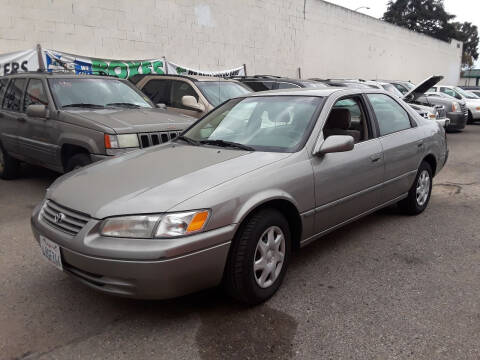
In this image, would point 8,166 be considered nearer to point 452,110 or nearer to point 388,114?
point 388,114

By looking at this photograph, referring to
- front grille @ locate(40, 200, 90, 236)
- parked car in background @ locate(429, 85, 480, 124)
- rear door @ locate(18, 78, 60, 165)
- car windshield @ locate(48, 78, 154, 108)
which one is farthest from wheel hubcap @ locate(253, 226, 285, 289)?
parked car in background @ locate(429, 85, 480, 124)

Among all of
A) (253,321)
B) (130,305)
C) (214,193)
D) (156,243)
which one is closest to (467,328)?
(253,321)

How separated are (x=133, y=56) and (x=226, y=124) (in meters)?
8.87

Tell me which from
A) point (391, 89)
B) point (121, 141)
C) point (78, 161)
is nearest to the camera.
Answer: point (121, 141)

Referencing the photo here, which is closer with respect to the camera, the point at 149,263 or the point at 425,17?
the point at 149,263

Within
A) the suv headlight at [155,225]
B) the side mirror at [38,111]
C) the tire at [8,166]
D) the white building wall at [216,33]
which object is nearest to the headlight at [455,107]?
the white building wall at [216,33]

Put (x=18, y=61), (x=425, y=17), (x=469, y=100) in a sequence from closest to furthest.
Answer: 1. (x=18, y=61)
2. (x=469, y=100)
3. (x=425, y=17)

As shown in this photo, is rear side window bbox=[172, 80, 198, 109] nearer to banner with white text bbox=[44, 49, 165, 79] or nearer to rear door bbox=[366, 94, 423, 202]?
banner with white text bbox=[44, 49, 165, 79]

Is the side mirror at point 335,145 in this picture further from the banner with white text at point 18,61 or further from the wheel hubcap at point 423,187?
the banner with white text at point 18,61

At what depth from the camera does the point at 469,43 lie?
71.6m

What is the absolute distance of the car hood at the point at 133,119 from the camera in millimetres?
5156

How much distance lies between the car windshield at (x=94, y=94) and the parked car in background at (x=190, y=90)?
1.17 metres

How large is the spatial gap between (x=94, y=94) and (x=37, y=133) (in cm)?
92

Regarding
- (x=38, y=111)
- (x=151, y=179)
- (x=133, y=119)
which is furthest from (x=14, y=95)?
(x=151, y=179)
